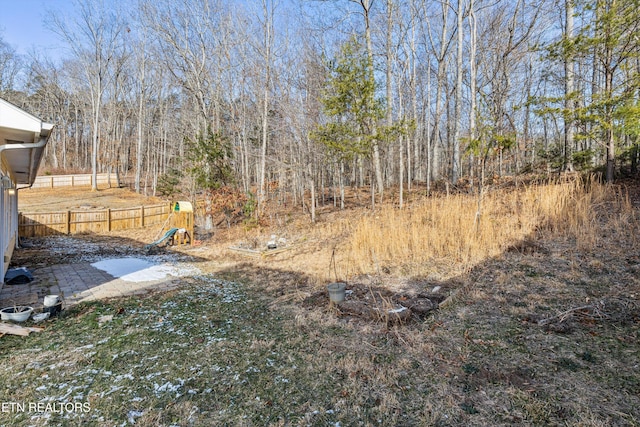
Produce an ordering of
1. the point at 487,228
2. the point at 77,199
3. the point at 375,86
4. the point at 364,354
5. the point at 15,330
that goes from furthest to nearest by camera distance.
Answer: the point at 77,199, the point at 375,86, the point at 487,228, the point at 15,330, the point at 364,354

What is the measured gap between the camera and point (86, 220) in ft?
41.3

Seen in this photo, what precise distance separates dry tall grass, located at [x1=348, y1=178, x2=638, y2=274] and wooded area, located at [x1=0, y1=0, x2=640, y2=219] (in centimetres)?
104

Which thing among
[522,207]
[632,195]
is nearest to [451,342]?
[522,207]

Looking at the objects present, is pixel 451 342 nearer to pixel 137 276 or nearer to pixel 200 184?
pixel 137 276

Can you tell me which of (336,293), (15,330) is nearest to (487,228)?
(336,293)

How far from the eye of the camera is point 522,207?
6.66 metres

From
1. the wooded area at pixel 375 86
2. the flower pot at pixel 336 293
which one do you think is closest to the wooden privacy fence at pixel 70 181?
the wooded area at pixel 375 86

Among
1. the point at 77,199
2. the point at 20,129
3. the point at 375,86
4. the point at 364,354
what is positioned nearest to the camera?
the point at 364,354

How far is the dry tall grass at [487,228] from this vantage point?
212 inches

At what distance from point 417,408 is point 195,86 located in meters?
14.3

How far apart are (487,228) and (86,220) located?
13.9 m

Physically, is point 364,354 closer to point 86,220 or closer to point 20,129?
point 20,129

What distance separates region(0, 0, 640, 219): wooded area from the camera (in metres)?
6.75

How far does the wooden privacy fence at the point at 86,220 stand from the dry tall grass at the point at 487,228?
1104cm
